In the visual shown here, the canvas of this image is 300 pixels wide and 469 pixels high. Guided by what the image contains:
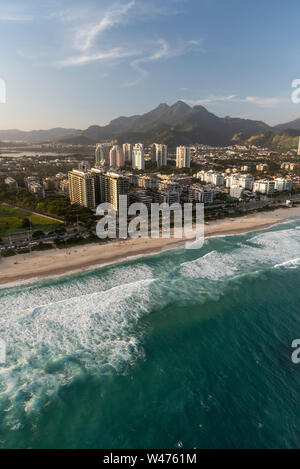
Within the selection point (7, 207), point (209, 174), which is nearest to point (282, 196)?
point (209, 174)

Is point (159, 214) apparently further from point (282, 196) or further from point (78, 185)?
point (282, 196)

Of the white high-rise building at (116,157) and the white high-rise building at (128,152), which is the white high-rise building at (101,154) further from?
the white high-rise building at (128,152)

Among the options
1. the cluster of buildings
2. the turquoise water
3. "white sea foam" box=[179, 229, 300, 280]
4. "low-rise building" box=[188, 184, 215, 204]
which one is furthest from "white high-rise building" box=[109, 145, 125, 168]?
the turquoise water

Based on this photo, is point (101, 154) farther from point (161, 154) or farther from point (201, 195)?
point (201, 195)

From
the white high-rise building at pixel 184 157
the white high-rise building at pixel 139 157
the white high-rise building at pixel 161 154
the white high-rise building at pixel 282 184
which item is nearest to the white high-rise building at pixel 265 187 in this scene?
the white high-rise building at pixel 282 184

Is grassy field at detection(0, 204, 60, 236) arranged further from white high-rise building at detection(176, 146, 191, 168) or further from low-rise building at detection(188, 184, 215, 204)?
white high-rise building at detection(176, 146, 191, 168)

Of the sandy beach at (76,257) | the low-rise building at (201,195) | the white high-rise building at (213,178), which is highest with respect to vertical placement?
the white high-rise building at (213,178)
